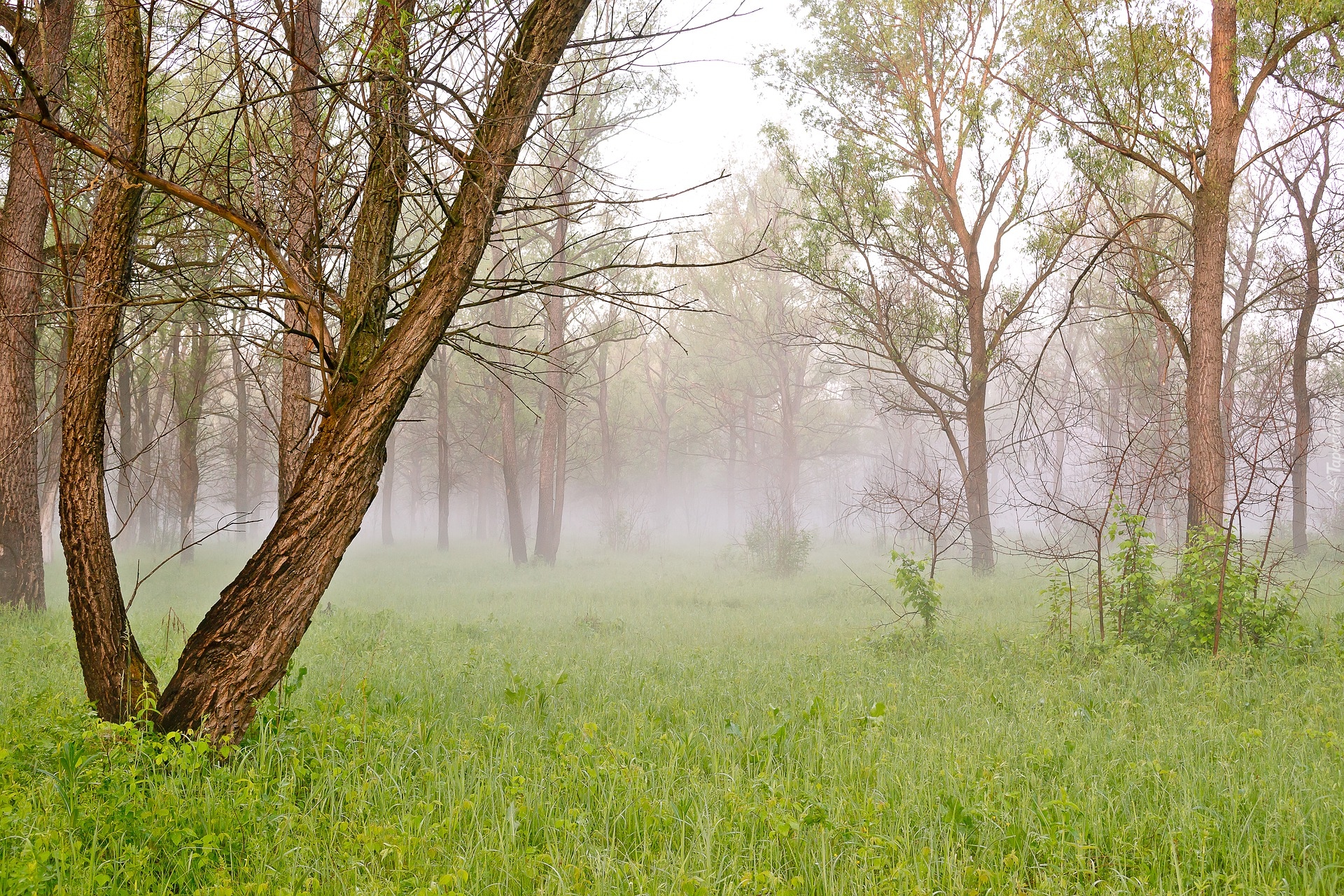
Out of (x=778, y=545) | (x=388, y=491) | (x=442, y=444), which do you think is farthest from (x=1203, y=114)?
(x=388, y=491)

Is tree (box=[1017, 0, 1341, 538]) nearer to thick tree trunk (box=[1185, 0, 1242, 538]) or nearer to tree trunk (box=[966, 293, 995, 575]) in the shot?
thick tree trunk (box=[1185, 0, 1242, 538])

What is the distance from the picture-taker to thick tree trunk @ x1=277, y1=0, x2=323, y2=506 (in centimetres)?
358

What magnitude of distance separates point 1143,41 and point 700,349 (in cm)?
2617

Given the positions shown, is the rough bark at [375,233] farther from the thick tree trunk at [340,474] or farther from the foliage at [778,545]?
the foliage at [778,545]

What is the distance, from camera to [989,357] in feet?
48.1

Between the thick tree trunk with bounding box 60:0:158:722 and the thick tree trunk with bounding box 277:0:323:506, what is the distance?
2.49 ft

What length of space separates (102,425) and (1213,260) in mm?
10038

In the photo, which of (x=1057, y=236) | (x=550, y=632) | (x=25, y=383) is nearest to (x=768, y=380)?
(x=1057, y=236)

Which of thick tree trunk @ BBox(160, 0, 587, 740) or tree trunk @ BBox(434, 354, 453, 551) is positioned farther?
tree trunk @ BBox(434, 354, 453, 551)

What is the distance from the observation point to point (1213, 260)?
327 inches

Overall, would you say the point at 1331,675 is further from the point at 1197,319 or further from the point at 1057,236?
the point at 1057,236

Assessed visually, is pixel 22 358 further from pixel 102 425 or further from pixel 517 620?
pixel 517 620

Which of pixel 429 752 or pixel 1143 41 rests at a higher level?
pixel 1143 41

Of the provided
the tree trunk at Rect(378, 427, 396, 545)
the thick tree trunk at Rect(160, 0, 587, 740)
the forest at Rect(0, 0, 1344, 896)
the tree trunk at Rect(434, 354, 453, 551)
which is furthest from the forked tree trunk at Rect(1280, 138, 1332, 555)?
the tree trunk at Rect(378, 427, 396, 545)
